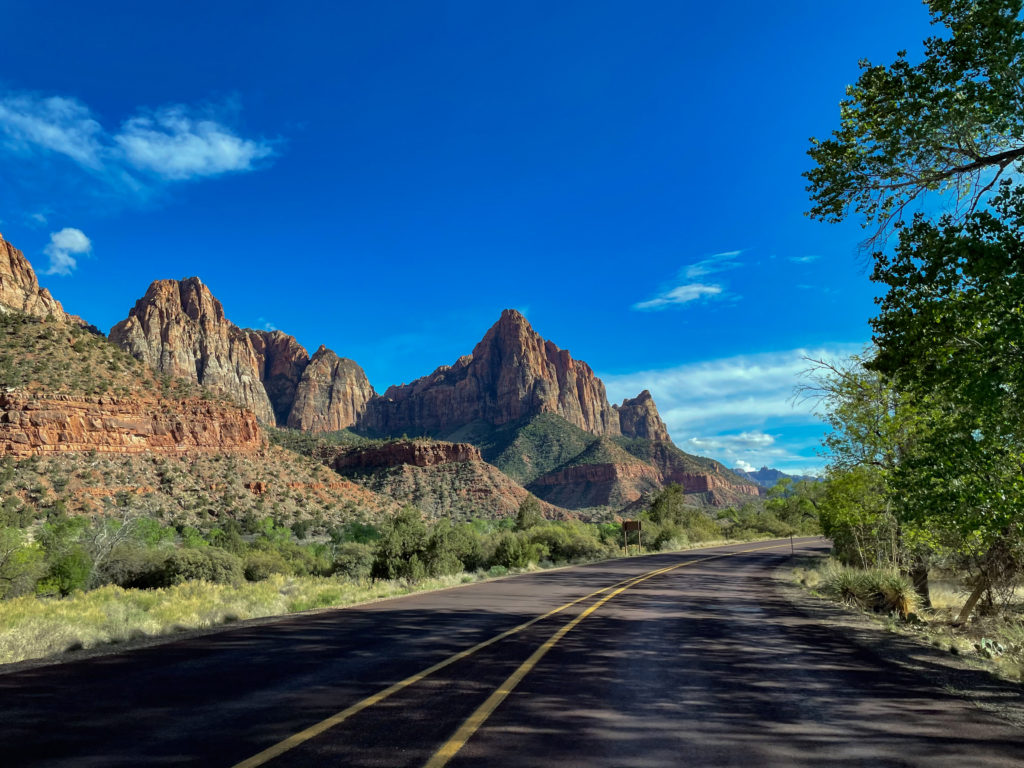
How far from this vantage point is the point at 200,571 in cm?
2544

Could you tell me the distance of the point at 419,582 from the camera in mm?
23047

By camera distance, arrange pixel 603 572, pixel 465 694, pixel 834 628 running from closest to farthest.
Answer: pixel 465 694
pixel 834 628
pixel 603 572

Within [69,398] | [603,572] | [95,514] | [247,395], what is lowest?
[603,572]

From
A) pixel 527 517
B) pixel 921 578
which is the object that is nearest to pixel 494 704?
pixel 921 578

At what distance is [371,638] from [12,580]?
64.7 ft

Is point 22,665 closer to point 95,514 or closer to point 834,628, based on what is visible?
point 834,628

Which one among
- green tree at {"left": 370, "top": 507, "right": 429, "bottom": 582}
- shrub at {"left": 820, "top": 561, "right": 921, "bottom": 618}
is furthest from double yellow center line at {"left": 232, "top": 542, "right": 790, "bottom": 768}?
green tree at {"left": 370, "top": 507, "right": 429, "bottom": 582}

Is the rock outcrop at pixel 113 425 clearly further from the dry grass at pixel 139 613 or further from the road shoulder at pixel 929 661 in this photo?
the road shoulder at pixel 929 661

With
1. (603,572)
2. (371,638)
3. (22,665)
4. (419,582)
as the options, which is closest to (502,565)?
(603,572)

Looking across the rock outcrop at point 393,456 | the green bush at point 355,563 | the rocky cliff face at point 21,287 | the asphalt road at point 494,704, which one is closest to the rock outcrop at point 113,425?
the rocky cliff face at point 21,287

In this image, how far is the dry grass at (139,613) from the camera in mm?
9945

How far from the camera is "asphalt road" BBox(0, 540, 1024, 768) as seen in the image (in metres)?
4.71

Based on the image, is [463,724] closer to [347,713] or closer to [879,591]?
[347,713]

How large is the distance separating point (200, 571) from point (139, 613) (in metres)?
12.5
